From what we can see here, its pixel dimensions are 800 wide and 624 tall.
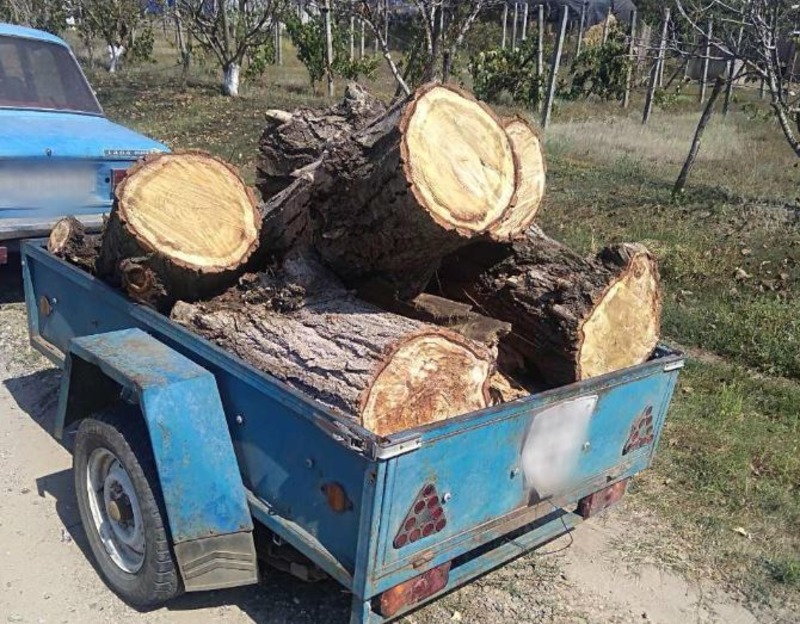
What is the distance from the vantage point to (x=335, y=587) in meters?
3.39

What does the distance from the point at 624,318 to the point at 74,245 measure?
3090 millimetres

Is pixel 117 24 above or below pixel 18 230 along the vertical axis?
below

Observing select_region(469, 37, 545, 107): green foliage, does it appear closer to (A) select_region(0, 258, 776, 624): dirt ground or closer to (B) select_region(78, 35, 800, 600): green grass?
(B) select_region(78, 35, 800, 600): green grass

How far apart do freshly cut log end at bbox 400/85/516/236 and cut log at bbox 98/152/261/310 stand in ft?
3.56

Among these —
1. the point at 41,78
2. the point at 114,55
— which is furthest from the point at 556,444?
the point at 114,55

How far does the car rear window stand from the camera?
6.75m

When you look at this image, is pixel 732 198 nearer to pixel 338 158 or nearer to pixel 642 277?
pixel 642 277

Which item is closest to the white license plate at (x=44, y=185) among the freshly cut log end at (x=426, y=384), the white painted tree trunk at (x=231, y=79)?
the freshly cut log end at (x=426, y=384)

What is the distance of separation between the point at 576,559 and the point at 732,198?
8057mm

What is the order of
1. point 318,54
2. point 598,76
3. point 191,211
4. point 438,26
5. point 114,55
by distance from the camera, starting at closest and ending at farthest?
1. point 191,211
2. point 438,26
3. point 318,54
4. point 598,76
5. point 114,55

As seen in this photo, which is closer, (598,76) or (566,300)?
(566,300)

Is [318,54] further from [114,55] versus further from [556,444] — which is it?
[556,444]

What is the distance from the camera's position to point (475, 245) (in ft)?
13.0

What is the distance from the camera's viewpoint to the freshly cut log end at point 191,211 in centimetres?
362
